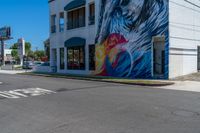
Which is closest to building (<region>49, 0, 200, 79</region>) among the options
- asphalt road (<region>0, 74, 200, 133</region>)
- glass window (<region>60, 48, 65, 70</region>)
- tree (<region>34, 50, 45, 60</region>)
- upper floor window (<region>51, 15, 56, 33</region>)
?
glass window (<region>60, 48, 65, 70</region>)

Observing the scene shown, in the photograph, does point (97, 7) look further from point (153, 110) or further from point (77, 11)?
point (153, 110)

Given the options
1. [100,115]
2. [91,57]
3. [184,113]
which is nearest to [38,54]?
[91,57]

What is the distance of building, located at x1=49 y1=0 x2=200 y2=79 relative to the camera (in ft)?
70.8

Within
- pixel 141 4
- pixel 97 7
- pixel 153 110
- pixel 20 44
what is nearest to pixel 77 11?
pixel 97 7

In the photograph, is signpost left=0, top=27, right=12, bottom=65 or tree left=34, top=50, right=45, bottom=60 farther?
tree left=34, top=50, right=45, bottom=60

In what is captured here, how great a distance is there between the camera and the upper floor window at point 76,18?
3055cm

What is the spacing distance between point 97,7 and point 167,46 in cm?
910

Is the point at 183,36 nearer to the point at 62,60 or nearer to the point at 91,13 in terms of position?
the point at 91,13

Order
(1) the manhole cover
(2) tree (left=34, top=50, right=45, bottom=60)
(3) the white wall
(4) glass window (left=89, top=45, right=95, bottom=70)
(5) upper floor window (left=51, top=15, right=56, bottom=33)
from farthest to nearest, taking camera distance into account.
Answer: (2) tree (left=34, top=50, right=45, bottom=60)
(5) upper floor window (left=51, top=15, right=56, bottom=33)
(4) glass window (left=89, top=45, right=95, bottom=70)
(3) the white wall
(1) the manhole cover

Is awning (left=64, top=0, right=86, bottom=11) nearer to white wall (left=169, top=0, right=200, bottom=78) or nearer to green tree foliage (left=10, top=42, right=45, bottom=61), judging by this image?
white wall (left=169, top=0, right=200, bottom=78)

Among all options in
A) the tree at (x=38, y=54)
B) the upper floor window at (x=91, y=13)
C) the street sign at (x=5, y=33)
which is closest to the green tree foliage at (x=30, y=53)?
the tree at (x=38, y=54)

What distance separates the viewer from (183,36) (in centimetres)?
2294

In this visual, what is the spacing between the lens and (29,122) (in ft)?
26.0

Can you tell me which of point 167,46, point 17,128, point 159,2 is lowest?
point 17,128
